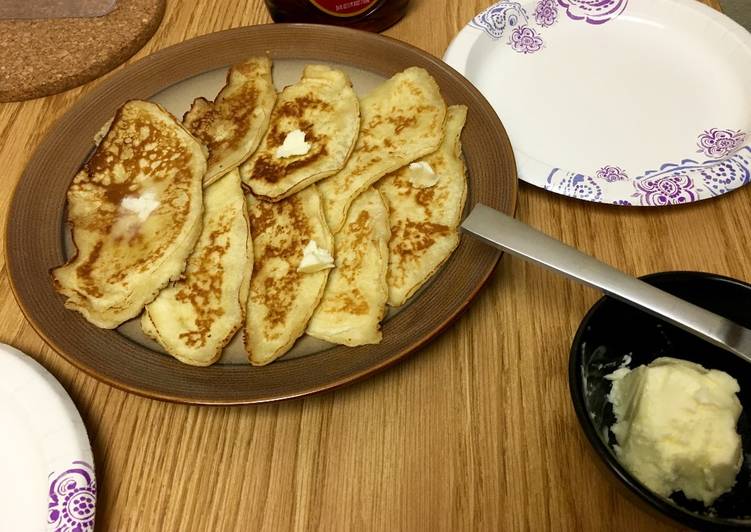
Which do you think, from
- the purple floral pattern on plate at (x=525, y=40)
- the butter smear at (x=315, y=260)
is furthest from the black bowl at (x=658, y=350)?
the purple floral pattern on plate at (x=525, y=40)

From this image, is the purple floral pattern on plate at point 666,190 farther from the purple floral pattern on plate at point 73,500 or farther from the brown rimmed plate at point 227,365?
the purple floral pattern on plate at point 73,500

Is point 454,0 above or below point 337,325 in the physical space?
above

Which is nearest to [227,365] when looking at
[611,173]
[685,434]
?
[685,434]

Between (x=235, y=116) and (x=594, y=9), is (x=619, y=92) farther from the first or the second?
(x=235, y=116)

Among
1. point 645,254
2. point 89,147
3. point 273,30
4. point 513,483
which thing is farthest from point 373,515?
point 273,30

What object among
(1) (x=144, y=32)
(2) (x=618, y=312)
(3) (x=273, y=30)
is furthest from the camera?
(1) (x=144, y=32)

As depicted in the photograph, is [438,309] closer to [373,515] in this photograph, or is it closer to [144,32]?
[373,515]
